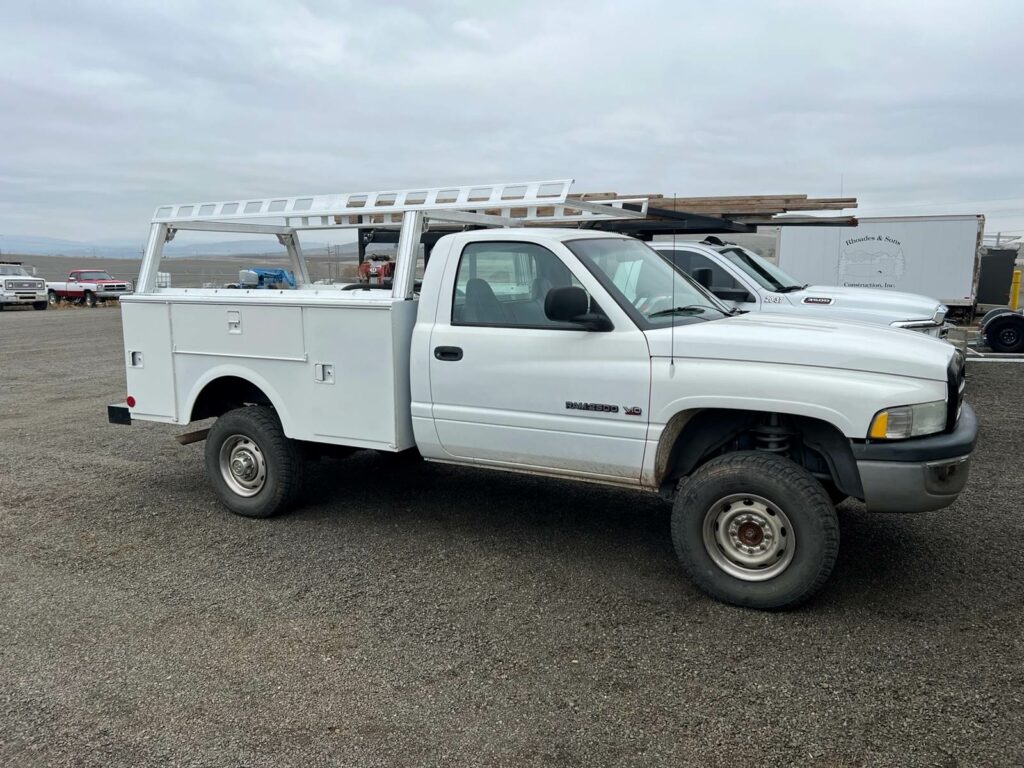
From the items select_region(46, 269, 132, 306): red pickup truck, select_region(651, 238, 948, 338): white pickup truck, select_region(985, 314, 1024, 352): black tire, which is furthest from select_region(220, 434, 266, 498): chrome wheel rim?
select_region(46, 269, 132, 306): red pickup truck

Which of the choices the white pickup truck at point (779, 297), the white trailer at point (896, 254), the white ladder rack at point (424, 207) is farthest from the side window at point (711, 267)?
the white trailer at point (896, 254)

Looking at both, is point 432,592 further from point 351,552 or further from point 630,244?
point 630,244

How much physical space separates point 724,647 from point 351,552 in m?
2.43

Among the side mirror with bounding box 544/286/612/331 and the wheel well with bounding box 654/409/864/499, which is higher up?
the side mirror with bounding box 544/286/612/331

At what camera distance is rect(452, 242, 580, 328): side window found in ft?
16.0

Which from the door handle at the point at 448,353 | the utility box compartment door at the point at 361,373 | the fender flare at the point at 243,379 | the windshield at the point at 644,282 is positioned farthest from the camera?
the fender flare at the point at 243,379

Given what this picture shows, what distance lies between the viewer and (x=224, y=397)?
6.32 metres

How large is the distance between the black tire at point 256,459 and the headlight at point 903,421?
12.3 feet

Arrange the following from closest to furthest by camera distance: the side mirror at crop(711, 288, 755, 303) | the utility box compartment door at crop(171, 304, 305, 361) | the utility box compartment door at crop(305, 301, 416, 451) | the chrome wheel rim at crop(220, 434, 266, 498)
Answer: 1. the utility box compartment door at crop(305, 301, 416, 451)
2. the utility box compartment door at crop(171, 304, 305, 361)
3. the chrome wheel rim at crop(220, 434, 266, 498)
4. the side mirror at crop(711, 288, 755, 303)

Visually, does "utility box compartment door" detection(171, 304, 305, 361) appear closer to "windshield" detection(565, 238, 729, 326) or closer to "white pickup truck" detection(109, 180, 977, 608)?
"white pickup truck" detection(109, 180, 977, 608)

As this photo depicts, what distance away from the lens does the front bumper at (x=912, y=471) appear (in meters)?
3.97

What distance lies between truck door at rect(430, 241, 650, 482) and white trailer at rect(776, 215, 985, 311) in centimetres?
1639

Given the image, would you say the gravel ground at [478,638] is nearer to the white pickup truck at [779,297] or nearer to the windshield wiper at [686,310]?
the windshield wiper at [686,310]

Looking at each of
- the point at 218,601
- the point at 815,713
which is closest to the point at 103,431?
the point at 218,601
